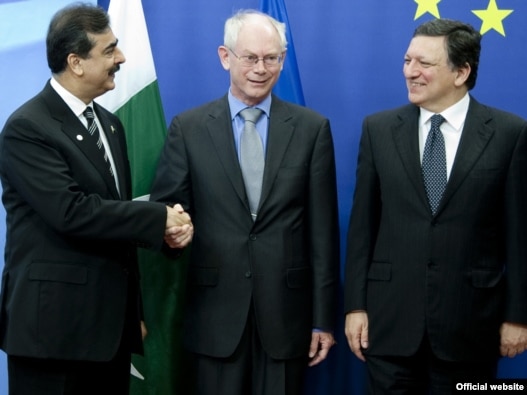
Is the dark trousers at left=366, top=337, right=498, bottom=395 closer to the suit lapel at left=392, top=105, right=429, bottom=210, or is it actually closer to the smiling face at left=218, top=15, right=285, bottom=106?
the suit lapel at left=392, top=105, right=429, bottom=210

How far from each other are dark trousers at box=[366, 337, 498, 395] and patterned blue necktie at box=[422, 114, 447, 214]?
17.8 inches

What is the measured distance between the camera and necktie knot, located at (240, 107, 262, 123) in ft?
9.20

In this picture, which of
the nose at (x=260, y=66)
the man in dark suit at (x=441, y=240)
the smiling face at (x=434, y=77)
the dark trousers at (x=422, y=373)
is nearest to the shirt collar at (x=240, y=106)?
the nose at (x=260, y=66)

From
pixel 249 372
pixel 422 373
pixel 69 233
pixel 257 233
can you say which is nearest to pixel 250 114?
pixel 257 233

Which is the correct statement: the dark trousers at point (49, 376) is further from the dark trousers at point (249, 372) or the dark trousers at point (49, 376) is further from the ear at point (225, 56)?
the ear at point (225, 56)

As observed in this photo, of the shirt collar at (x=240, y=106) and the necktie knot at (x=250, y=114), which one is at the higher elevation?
the shirt collar at (x=240, y=106)

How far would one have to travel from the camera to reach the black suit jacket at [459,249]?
2607mm

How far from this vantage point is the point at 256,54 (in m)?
2.78

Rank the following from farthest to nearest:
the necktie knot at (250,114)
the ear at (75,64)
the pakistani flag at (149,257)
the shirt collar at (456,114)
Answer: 1. the pakistani flag at (149,257)
2. the necktie knot at (250,114)
3. the shirt collar at (456,114)
4. the ear at (75,64)

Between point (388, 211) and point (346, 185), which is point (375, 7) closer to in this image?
point (346, 185)

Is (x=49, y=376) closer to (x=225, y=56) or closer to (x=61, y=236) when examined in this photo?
(x=61, y=236)

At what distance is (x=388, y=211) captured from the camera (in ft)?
8.84

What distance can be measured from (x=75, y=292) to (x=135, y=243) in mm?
239

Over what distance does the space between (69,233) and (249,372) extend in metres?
0.74
